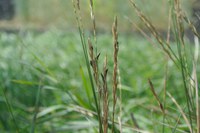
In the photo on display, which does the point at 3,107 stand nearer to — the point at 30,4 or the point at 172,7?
the point at 172,7

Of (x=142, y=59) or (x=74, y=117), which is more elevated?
(x=74, y=117)

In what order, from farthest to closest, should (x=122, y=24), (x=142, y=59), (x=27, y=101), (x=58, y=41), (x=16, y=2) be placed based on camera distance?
(x=16, y=2) < (x=122, y=24) < (x=58, y=41) < (x=142, y=59) < (x=27, y=101)

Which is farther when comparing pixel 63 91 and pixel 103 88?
pixel 63 91

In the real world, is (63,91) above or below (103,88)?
below

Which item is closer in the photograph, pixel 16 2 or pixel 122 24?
pixel 122 24

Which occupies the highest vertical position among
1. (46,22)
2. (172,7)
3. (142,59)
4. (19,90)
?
(172,7)

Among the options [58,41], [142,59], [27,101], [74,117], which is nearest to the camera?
[74,117]

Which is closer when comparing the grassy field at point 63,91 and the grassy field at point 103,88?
the grassy field at point 103,88

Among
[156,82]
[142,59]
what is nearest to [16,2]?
[142,59]

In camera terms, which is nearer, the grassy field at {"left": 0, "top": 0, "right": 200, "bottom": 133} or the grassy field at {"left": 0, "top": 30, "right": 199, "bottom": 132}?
the grassy field at {"left": 0, "top": 0, "right": 200, "bottom": 133}
